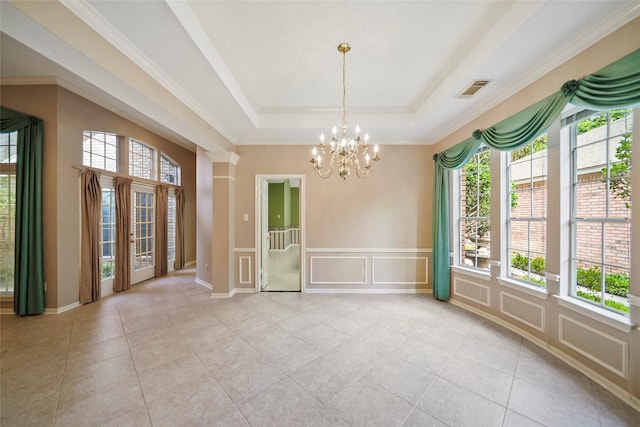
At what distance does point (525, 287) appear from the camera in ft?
8.83

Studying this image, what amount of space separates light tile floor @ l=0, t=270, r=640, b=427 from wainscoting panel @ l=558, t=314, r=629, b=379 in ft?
0.70

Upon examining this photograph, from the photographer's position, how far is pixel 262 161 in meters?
4.39

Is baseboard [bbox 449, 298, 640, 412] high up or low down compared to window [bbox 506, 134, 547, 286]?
down

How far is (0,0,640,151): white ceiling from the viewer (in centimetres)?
164

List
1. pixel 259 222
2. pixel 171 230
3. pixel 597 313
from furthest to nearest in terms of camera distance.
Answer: pixel 171 230 → pixel 259 222 → pixel 597 313

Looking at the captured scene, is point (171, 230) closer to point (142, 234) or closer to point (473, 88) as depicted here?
point (142, 234)

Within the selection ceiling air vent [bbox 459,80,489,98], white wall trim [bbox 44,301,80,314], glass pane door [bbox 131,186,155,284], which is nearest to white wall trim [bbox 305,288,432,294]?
ceiling air vent [bbox 459,80,489,98]

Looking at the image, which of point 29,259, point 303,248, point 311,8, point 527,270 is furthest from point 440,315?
point 29,259

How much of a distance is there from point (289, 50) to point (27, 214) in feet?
14.0

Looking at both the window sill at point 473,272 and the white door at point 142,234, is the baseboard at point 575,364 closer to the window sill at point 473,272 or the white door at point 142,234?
the window sill at point 473,272

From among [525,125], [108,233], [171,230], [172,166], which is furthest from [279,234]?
[525,125]

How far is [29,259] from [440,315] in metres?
5.97

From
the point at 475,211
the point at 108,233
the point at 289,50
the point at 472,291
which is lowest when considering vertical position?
the point at 472,291

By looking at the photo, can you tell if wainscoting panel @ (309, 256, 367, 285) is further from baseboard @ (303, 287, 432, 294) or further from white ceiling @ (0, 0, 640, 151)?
white ceiling @ (0, 0, 640, 151)
